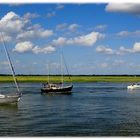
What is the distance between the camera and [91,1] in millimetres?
11852

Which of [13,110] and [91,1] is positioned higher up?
[91,1]

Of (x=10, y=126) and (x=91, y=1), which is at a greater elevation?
(x=91, y=1)

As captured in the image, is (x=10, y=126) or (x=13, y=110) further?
(x=13, y=110)

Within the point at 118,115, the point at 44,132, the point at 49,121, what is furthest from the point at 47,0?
the point at 118,115

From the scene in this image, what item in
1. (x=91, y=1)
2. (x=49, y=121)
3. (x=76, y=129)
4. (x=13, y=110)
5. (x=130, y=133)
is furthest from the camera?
(x=13, y=110)

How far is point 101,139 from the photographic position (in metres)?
8.54

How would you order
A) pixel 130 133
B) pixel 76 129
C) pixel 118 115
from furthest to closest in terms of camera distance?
pixel 118 115 → pixel 76 129 → pixel 130 133

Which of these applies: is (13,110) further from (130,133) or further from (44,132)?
(130,133)

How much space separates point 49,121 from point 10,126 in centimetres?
240

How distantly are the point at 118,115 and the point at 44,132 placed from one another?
7081 millimetres

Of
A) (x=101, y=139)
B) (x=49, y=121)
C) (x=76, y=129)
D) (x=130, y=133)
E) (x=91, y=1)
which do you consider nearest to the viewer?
(x=101, y=139)

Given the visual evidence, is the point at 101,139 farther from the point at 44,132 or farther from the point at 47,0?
the point at 44,132

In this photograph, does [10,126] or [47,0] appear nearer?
[47,0]

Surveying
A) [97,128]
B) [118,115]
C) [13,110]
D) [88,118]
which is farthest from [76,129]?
[13,110]
